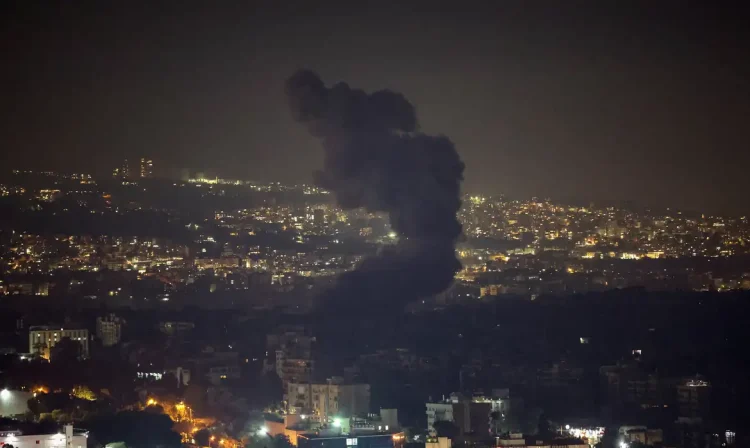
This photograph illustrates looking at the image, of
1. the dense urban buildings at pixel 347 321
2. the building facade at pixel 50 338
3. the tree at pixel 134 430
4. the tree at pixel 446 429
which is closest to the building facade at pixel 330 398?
the dense urban buildings at pixel 347 321

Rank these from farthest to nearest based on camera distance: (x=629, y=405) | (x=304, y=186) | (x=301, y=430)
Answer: (x=304, y=186)
(x=629, y=405)
(x=301, y=430)

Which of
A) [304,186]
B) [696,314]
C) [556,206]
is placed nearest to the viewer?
[696,314]

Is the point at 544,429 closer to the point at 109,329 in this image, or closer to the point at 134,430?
the point at 134,430

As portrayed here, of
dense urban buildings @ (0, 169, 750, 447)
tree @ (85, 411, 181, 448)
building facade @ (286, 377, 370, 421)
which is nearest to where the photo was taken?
tree @ (85, 411, 181, 448)

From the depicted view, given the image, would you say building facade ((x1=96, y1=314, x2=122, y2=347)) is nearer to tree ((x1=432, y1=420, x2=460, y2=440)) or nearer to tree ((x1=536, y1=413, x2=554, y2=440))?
tree ((x1=536, y1=413, x2=554, y2=440))

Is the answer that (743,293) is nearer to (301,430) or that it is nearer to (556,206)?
(556,206)

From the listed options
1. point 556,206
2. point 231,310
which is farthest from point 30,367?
point 556,206

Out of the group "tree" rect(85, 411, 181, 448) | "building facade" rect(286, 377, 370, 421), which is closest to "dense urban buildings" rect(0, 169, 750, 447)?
"building facade" rect(286, 377, 370, 421)

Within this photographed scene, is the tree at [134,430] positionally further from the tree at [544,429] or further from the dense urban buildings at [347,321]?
the tree at [544,429]
